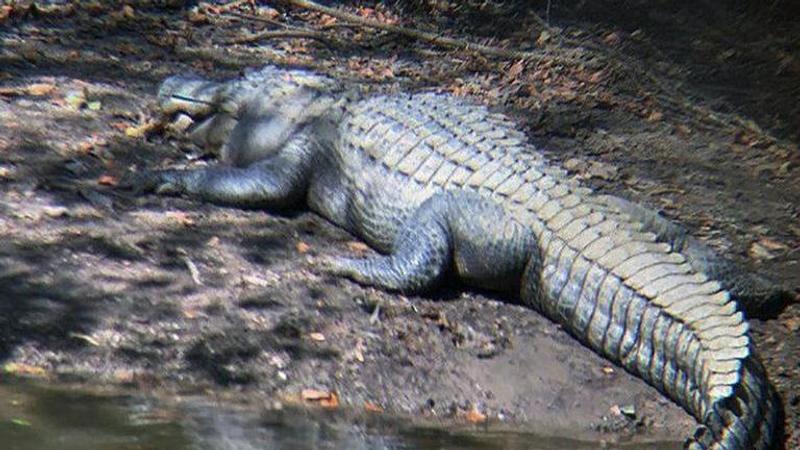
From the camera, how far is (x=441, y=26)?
368 inches

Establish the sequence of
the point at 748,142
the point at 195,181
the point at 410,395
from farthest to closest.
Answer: the point at 748,142
the point at 195,181
the point at 410,395

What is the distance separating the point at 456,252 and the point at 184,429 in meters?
1.99

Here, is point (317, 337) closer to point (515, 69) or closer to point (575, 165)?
point (575, 165)

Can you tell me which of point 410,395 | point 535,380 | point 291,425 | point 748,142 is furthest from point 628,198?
point 291,425

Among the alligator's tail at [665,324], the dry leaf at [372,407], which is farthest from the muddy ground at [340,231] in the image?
the alligator's tail at [665,324]

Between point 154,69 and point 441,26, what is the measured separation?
2408mm

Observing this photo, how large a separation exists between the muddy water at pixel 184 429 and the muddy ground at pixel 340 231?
17 cm

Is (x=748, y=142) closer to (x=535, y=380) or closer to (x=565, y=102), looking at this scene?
(x=565, y=102)

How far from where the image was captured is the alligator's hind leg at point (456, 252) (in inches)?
218

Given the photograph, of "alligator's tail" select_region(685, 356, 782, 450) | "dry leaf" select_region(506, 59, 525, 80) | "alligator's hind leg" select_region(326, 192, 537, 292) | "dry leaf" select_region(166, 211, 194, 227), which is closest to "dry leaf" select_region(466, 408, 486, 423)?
"alligator's tail" select_region(685, 356, 782, 450)

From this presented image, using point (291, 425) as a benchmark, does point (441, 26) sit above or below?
above

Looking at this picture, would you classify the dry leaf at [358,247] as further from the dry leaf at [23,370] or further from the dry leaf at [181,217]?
the dry leaf at [23,370]

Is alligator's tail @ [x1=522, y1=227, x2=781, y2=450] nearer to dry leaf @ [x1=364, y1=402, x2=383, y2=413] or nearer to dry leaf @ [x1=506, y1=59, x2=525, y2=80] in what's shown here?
dry leaf @ [x1=364, y1=402, x2=383, y2=413]

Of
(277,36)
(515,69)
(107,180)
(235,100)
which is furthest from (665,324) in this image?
(277,36)
